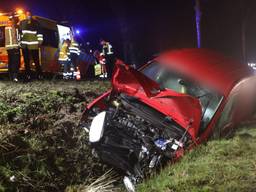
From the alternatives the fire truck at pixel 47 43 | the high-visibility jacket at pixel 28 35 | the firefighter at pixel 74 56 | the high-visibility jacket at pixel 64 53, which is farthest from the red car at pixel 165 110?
the high-visibility jacket at pixel 64 53

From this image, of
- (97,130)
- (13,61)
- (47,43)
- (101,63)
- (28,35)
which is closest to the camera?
(97,130)

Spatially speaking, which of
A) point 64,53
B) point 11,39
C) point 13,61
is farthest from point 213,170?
point 64,53

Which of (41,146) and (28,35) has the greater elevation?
(28,35)

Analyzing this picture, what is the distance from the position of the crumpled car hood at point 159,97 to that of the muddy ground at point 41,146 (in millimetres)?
882

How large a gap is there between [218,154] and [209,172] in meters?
0.56

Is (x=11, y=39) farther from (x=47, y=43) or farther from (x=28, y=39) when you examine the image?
(x=47, y=43)

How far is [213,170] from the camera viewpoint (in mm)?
4562

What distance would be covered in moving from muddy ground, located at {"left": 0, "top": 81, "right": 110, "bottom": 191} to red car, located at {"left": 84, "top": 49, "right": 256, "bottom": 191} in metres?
0.36

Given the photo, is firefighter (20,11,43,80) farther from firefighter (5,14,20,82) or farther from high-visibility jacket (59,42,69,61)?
high-visibility jacket (59,42,69,61)

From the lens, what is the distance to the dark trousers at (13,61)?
32.2ft

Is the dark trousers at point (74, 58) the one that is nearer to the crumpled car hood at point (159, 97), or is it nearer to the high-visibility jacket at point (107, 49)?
the high-visibility jacket at point (107, 49)

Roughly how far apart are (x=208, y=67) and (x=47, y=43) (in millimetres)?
7434

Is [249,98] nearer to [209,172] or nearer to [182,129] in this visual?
[182,129]

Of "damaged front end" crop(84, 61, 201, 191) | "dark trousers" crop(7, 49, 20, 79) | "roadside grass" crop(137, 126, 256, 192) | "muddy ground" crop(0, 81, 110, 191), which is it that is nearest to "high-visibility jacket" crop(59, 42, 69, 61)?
"dark trousers" crop(7, 49, 20, 79)
